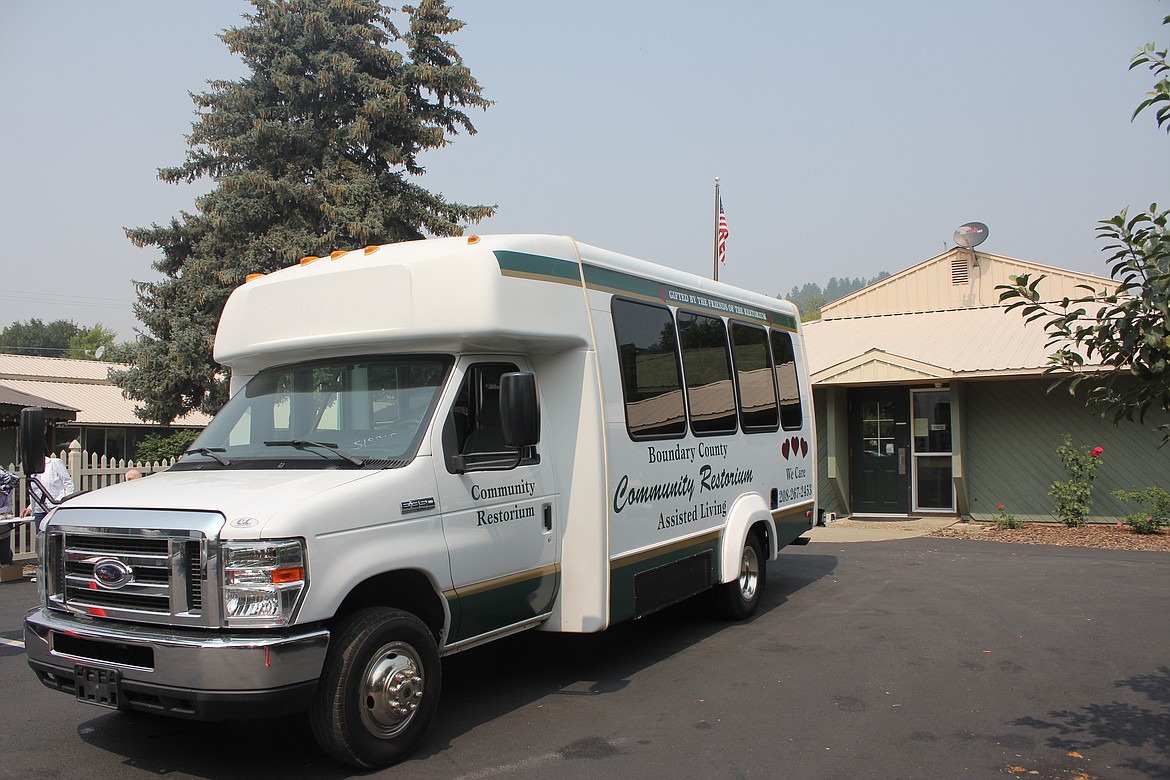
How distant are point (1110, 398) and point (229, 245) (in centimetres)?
2242

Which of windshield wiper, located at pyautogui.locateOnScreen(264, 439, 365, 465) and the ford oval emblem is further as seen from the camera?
windshield wiper, located at pyautogui.locateOnScreen(264, 439, 365, 465)

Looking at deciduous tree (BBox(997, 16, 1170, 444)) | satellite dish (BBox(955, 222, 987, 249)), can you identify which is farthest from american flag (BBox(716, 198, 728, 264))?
deciduous tree (BBox(997, 16, 1170, 444))

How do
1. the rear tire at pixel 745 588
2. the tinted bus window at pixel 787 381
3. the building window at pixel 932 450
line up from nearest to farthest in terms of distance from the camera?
the rear tire at pixel 745 588 → the tinted bus window at pixel 787 381 → the building window at pixel 932 450

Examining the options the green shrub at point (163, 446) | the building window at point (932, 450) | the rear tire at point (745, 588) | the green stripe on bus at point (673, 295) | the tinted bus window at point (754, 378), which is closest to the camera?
the green stripe on bus at point (673, 295)

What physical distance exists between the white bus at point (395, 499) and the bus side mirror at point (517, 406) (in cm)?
Result: 1

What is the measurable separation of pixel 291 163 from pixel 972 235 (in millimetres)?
16041

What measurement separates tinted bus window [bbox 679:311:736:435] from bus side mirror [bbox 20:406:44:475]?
452cm

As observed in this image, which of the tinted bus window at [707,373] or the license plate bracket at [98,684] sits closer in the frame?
the license plate bracket at [98,684]

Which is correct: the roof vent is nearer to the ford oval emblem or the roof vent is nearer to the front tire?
the front tire

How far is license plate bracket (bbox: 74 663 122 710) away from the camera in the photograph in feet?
14.6

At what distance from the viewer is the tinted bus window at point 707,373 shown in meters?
7.63

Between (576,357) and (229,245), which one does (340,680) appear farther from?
(229,245)

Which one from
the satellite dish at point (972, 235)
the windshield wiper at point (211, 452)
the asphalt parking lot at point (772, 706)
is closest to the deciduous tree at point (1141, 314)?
the asphalt parking lot at point (772, 706)

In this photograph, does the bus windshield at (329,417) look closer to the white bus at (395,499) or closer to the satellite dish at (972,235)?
the white bus at (395,499)
